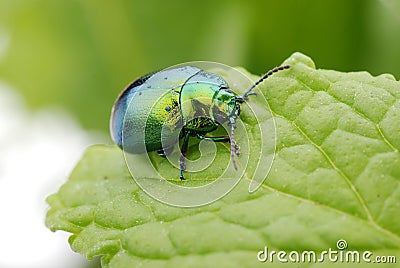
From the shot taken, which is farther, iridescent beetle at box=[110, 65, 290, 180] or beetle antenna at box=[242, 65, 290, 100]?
iridescent beetle at box=[110, 65, 290, 180]

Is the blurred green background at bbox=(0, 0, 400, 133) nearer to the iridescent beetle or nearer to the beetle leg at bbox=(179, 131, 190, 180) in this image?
the iridescent beetle

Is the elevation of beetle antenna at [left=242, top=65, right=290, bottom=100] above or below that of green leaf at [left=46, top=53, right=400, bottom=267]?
above

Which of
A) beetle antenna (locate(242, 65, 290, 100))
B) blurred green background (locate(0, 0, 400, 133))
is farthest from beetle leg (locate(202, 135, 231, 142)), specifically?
blurred green background (locate(0, 0, 400, 133))

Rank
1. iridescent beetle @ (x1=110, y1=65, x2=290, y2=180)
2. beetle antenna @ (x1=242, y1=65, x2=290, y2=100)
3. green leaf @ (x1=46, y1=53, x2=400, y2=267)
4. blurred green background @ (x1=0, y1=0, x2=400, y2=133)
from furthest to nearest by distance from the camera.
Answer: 1. blurred green background @ (x1=0, y1=0, x2=400, y2=133)
2. iridescent beetle @ (x1=110, y1=65, x2=290, y2=180)
3. beetle antenna @ (x1=242, y1=65, x2=290, y2=100)
4. green leaf @ (x1=46, y1=53, x2=400, y2=267)

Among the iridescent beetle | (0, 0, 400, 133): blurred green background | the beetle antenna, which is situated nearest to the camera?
the beetle antenna

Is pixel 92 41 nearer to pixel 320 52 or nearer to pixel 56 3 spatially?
pixel 56 3

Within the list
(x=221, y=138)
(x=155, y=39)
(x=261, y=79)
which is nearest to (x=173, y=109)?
(x=221, y=138)
